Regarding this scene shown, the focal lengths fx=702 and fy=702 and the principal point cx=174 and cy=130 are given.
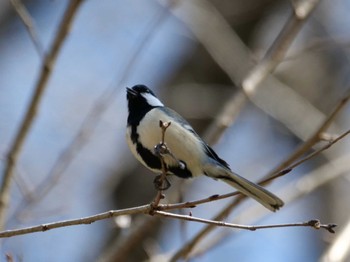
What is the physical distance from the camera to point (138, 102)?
97.0 inches

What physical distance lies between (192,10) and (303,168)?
1320mm

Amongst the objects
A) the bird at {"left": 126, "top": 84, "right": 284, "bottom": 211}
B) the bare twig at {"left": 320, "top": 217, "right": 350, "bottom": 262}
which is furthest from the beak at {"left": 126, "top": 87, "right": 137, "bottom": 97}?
the bare twig at {"left": 320, "top": 217, "right": 350, "bottom": 262}

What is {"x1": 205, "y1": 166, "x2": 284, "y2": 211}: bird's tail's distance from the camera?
2.10m

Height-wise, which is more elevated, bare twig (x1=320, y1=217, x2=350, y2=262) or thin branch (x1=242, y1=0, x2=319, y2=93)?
thin branch (x1=242, y1=0, x2=319, y2=93)

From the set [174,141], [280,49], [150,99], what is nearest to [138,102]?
[150,99]

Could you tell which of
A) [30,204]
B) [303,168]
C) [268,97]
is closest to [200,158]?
[30,204]

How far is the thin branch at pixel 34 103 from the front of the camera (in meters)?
2.29

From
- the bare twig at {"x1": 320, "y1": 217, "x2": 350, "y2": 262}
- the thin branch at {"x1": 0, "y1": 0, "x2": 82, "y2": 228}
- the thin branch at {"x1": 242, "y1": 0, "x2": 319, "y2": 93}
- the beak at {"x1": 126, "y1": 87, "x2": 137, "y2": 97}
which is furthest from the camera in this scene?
the thin branch at {"x1": 242, "y1": 0, "x2": 319, "y2": 93}

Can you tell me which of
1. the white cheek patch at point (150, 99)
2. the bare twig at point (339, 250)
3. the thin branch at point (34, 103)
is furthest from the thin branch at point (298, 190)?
the thin branch at point (34, 103)

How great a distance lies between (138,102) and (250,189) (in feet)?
1.84

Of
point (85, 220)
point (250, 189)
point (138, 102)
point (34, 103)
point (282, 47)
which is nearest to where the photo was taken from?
point (85, 220)

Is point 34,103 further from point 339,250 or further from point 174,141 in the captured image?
point 339,250

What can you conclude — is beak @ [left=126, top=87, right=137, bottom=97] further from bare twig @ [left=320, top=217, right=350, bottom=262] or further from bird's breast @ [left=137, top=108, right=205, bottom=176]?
bare twig @ [left=320, top=217, right=350, bottom=262]

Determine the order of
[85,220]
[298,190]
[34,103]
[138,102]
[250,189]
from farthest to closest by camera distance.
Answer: [298,190]
[138,102]
[34,103]
[250,189]
[85,220]
